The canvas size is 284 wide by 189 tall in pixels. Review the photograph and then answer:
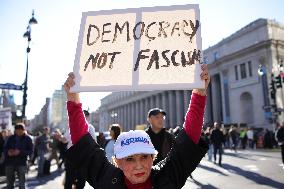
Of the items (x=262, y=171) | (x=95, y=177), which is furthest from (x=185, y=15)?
(x=262, y=171)

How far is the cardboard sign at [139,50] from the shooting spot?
8.71 ft

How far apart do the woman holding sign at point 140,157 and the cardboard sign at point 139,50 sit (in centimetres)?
23

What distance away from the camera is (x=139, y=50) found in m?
2.79

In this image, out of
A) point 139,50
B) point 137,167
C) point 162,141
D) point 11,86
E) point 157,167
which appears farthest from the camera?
point 11,86

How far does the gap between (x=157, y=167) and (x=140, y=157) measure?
215 mm

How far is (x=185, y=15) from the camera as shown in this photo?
2867mm

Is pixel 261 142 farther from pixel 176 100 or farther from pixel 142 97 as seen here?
pixel 142 97

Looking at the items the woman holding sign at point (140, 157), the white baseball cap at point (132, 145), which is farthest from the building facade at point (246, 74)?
the white baseball cap at point (132, 145)

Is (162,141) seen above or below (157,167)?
above

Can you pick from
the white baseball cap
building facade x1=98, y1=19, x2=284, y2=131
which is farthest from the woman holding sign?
building facade x1=98, y1=19, x2=284, y2=131

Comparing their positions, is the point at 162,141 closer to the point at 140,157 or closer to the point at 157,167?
the point at 157,167

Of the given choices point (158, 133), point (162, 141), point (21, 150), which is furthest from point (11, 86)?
point (162, 141)

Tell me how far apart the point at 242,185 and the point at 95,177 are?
839cm

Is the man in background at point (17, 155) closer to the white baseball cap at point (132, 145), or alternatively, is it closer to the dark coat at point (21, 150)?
the dark coat at point (21, 150)
